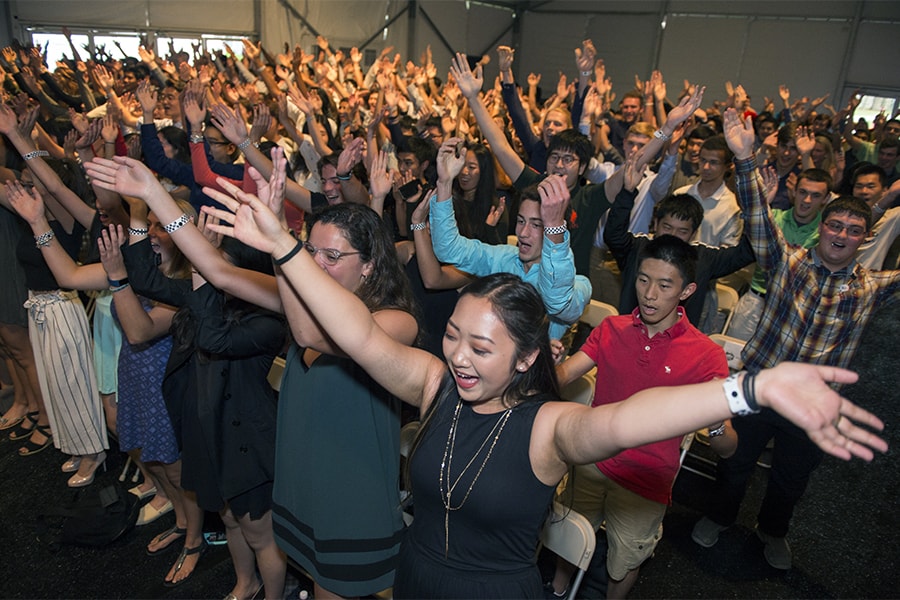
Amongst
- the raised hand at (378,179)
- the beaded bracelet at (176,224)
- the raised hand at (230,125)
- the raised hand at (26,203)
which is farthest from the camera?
→ the raised hand at (230,125)

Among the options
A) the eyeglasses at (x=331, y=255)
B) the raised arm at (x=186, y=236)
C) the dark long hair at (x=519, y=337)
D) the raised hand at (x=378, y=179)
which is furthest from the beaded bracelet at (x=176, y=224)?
the raised hand at (x=378, y=179)

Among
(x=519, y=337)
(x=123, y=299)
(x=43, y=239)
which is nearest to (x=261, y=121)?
(x=43, y=239)

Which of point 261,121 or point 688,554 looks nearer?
point 688,554

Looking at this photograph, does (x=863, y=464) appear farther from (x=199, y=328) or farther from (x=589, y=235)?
(x=199, y=328)

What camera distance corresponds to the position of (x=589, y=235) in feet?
10.2

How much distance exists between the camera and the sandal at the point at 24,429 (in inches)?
140

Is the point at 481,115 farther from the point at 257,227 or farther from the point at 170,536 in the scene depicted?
the point at 170,536

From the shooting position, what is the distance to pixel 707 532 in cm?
282

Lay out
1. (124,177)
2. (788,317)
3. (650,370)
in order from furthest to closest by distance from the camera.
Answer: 1. (788,317)
2. (650,370)
3. (124,177)

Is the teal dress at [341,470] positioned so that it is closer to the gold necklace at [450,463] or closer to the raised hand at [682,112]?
the gold necklace at [450,463]

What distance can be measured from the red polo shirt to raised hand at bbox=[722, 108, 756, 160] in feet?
3.04

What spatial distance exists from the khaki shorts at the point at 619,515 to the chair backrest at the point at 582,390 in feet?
1.05

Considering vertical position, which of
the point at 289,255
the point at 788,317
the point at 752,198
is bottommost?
the point at 788,317

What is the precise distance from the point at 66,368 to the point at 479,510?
2567mm
